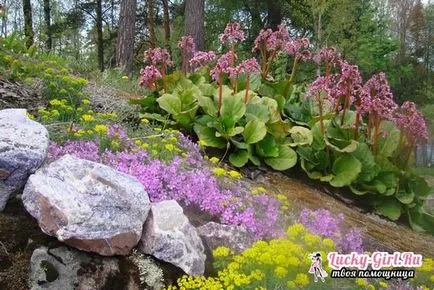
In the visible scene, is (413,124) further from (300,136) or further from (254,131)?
(254,131)

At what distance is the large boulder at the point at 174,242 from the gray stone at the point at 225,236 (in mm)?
130

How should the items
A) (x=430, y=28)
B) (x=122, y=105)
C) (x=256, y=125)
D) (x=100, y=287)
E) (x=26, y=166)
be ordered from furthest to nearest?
1. (x=430, y=28)
2. (x=122, y=105)
3. (x=256, y=125)
4. (x=26, y=166)
5. (x=100, y=287)

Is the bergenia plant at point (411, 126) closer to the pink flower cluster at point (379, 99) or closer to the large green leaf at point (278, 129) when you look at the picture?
the pink flower cluster at point (379, 99)

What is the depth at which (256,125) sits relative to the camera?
434 cm

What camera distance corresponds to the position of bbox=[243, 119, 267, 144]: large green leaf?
4.25 metres

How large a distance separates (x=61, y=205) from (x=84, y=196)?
120 mm

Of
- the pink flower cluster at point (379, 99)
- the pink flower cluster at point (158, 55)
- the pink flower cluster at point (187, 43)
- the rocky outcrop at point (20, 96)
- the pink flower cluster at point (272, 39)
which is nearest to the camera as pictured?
the pink flower cluster at point (379, 99)

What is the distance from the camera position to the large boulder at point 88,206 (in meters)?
2.43

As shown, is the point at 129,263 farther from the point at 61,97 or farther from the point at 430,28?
the point at 430,28

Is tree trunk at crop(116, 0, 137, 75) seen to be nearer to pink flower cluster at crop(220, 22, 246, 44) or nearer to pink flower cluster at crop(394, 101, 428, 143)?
pink flower cluster at crop(220, 22, 246, 44)

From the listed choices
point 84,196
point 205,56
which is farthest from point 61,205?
point 205,56

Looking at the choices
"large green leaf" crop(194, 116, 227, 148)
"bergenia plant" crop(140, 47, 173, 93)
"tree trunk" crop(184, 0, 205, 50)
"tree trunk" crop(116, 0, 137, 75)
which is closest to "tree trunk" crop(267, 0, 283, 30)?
"tree trunk" crop(184, 0, 205, 50)

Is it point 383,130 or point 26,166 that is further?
point 383,130

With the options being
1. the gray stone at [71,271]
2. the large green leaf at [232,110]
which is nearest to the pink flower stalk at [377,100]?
the large green leaf at [232,110]
